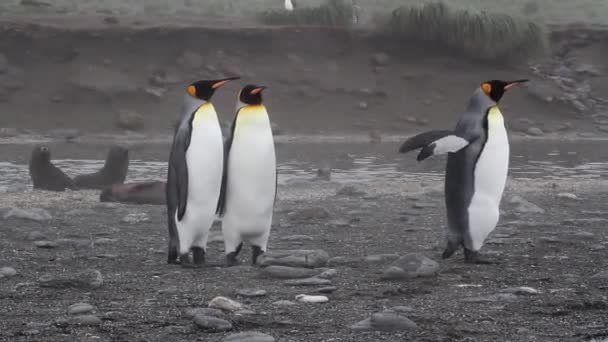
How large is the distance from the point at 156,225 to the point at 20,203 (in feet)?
6.45

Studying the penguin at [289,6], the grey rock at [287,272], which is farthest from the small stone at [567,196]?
the penguin at [289,6]

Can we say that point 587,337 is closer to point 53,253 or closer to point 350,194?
point 53,253

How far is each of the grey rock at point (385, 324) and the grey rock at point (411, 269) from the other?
1.20 meters

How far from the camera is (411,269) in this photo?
18.9ft

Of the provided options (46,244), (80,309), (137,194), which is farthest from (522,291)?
(137,194)

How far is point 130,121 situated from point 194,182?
11489 mm

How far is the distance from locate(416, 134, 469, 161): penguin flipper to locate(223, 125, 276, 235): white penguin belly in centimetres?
95

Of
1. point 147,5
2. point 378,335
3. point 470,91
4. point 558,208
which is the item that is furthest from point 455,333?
point 147,5

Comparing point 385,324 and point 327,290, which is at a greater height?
point 385,324

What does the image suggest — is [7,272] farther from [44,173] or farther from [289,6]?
[289,6]

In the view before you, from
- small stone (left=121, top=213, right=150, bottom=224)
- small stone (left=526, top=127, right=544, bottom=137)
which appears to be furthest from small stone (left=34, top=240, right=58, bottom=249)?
small stone (left=526, top=127, right=544, bottom=137)

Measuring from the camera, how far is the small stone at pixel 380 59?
20469 mm

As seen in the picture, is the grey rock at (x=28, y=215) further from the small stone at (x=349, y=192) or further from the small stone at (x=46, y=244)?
the small stone at (x=349, y=192)

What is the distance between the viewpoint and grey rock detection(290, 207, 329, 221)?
8.62 metres
